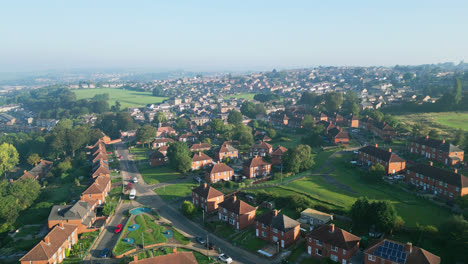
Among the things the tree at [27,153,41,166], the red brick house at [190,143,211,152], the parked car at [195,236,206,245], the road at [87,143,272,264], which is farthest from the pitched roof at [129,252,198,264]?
the tree at [27,153,41,166]

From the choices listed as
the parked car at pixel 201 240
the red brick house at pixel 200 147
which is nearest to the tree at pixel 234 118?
the red brick house at pixel 200 147

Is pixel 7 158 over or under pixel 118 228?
under

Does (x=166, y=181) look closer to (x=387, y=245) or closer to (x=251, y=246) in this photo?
(x=251, y=246)

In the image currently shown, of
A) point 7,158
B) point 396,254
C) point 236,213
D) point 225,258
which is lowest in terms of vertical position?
Result: point 7,158

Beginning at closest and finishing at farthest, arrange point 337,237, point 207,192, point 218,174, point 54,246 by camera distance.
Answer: point 337,237, point 54,246, point 207,192, point 218,174

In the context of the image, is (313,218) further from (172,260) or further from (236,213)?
(172,260)

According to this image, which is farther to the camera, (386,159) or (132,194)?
(386,159)

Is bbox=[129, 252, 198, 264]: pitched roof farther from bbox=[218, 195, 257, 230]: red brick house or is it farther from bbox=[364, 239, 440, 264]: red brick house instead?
bbox=[364, 239, 440, 264]: red brick house

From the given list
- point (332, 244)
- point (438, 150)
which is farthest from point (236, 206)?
point (438, 150)

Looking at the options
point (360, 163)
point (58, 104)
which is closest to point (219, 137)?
point (360, 163)
